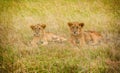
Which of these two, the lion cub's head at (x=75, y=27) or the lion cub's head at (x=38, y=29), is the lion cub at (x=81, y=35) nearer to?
the lion cub's head at (x=75, y=27)

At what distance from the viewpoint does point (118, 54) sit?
11.3 feet

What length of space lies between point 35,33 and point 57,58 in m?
0.33

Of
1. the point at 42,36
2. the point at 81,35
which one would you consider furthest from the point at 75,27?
the point at 42,36

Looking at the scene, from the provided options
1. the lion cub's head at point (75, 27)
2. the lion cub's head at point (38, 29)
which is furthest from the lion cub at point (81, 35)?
the lion cub's head at point (38, 29)

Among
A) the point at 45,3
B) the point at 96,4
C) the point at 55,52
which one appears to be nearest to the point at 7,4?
the point at 45,3

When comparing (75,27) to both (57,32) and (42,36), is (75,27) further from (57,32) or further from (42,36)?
(42,36)

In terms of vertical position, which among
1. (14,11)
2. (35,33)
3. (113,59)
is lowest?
(113,59)

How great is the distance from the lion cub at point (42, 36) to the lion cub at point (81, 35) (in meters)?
0.12

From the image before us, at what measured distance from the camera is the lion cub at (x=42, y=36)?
3.36 meters

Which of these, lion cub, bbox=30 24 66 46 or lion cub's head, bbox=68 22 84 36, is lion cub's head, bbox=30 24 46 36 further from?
lion cub's head, bbox=68 22 84 36

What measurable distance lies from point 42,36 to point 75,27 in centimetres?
34

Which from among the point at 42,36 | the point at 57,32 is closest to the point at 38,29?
the point at 42,36

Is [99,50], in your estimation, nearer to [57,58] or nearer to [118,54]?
[118,54]

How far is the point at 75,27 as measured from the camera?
3.36m
